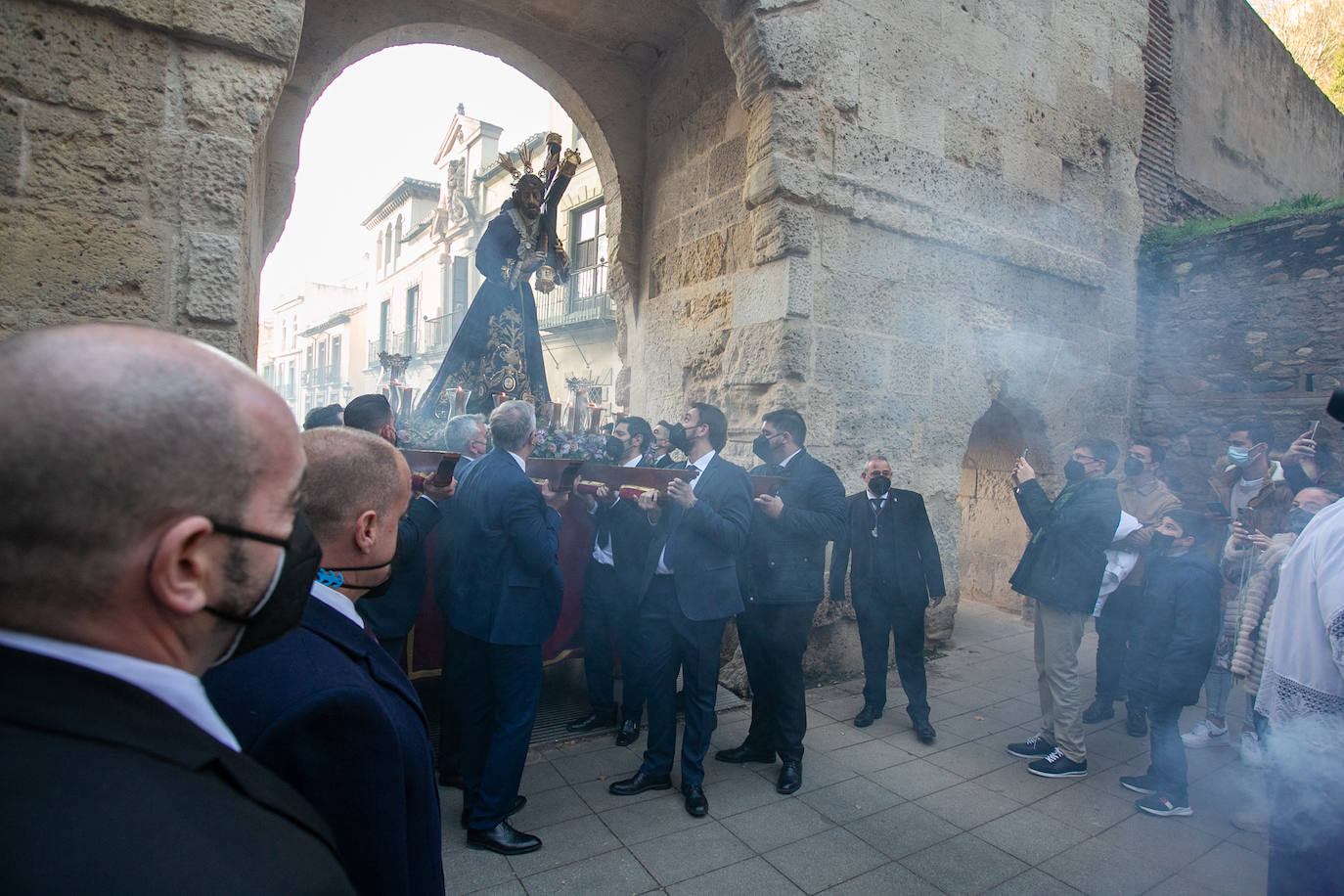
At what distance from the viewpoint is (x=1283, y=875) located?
2193mm

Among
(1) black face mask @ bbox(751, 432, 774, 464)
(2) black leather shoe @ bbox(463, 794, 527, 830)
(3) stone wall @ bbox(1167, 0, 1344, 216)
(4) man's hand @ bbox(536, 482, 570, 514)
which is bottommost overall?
(2) black leather shoe @ bbox(463, 794, 527, 830)

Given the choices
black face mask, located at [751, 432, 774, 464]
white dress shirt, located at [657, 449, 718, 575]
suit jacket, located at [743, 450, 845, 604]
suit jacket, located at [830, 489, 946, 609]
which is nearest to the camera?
white dress shirt, located at [657, 449, 718, 575]

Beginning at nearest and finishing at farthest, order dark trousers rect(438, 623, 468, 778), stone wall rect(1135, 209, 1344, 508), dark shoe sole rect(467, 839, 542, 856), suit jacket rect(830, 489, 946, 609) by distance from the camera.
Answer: dark shoe sole rect(467, 839, 542, 856) < dark trousers rect(438, 623, 468, 778) < suit jacket rect(830, 489, 946, 609) < stone wall rect(1135, 209, 1344, 508)

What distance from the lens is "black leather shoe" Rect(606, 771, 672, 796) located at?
3.43 meters

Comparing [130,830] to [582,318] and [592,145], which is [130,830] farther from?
[582,318]

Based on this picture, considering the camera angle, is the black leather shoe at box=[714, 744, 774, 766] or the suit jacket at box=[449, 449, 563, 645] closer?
the suit jacket at box=[449, 449, 563, 645]

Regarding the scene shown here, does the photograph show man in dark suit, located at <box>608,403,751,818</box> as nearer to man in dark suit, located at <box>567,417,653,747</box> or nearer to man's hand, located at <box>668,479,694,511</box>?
man's hand, located at <box>668,479,694,511</box>

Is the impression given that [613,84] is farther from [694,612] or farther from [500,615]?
[500,615]

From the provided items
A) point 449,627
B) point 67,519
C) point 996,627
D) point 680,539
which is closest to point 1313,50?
point 996,627

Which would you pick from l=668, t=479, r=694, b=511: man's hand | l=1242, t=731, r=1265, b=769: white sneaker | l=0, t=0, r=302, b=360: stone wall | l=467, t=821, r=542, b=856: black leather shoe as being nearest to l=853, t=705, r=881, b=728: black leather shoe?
l=1242, t=731, r=1265, b=769: white sneaker

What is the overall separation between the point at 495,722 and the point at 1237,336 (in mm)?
7563

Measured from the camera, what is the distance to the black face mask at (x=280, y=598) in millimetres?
811

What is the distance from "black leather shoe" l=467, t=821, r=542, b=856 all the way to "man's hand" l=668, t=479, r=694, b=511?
1.54 meters

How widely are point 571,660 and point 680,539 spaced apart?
5.62 feet
